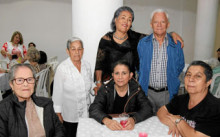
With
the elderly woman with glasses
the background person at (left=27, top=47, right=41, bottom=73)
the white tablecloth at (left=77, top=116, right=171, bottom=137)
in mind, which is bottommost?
the white tablecloth at (left=77, top=116, right=171, bottom=137)

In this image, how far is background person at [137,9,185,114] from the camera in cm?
252

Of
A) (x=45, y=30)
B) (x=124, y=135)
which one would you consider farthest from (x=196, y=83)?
(x=45, y=30)

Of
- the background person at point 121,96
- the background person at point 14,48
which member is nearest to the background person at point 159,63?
the background person at point 121,96

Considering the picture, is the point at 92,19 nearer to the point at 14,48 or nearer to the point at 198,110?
the point at 198,110

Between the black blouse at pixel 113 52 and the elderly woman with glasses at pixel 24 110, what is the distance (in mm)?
950

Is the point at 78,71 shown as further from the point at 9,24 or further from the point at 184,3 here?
the point at 184,3

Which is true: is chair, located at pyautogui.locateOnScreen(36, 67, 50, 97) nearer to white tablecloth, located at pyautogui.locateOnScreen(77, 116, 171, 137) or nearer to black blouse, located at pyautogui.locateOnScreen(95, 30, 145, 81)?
black blouse, located at pyautogui.locateOnScreen(95, 30, 145, 81)

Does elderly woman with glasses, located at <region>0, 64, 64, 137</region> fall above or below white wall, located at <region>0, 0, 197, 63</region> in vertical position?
below

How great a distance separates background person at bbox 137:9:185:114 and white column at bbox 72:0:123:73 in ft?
A: 2.56

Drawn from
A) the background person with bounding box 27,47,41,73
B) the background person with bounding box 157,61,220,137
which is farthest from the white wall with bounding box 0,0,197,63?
the background person with bounding box 157,61,220,137

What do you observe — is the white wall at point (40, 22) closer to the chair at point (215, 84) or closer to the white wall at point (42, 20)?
the white wall at point (42, 20)

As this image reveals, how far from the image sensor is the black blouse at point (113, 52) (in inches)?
99.9

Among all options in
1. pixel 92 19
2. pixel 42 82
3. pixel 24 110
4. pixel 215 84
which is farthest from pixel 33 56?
pixel 215 84

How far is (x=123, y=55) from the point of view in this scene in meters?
2.54
